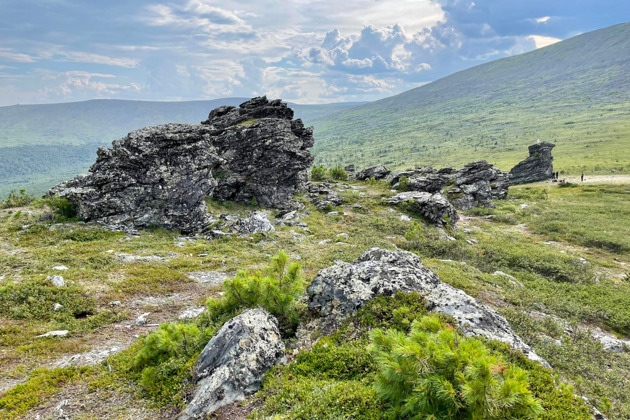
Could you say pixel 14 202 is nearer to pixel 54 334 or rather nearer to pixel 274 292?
pixel 54 334

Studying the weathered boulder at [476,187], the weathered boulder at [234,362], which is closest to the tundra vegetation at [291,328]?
the weathered boulder at [234,362]

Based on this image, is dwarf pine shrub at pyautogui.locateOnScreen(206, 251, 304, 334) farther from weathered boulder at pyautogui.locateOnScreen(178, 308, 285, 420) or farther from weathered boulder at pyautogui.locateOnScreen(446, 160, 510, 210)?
weathered boulder at pyautogui.locateOnScreen(446, 160, 510, 210)

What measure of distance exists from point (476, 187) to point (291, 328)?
54585 mm

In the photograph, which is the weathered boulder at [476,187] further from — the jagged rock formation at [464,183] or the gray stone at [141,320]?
the gray stone at [141,320]

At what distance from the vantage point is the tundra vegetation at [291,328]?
509 cm

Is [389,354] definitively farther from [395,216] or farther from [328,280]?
[395,216]

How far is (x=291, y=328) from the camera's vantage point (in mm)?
10320

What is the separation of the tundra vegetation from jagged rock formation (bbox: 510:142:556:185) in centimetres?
6742

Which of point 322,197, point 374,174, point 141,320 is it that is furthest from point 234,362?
point 374,174

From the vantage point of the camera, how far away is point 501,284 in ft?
58.4

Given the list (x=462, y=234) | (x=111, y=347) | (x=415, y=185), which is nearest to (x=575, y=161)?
(x=415, y=185)

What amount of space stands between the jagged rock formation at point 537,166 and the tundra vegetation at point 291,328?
221 feet

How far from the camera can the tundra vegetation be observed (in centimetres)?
→ 509

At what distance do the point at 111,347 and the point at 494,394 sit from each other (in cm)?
1190
